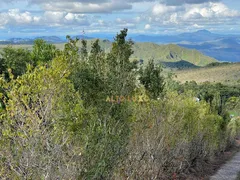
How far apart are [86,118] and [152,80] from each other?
19.4ft

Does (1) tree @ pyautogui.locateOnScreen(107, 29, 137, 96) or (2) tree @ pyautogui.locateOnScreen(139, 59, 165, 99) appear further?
(2) tree @ pyautogui.locateOnScreen(139, 59, 165, 99)

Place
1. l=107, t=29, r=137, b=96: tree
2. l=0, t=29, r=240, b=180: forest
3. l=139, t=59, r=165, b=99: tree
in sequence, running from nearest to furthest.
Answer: l=0, t=29, r=240, b=180: forest
l=107, t=29, r=137, b=96: tree
l=139, t=59, r=165, b=99: tree

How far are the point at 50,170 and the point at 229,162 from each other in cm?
2451

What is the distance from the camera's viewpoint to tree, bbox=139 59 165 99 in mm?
13836

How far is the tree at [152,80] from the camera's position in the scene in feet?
45.4

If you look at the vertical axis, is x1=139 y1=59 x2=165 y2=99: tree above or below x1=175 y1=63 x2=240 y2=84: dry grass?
above

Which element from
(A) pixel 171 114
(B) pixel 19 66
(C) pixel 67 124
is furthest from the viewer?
(B) pixel 19 66

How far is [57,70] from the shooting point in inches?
285

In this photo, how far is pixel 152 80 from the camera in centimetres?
1387

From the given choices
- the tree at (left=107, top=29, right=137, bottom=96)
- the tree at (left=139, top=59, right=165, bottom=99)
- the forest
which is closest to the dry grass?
the tree at (left=139, top=59, right=165, bottom=99)

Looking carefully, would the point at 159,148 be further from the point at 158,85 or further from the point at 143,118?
the point at 158,85

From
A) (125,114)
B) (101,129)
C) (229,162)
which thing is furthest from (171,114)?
(229,162)

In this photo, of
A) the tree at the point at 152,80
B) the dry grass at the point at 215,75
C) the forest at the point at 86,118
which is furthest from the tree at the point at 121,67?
the dry grass at the point at 215,75

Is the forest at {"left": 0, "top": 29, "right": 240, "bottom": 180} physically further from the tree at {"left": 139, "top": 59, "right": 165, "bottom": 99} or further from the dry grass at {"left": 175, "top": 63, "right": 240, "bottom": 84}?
the dry grass at {"left": 175, "top": 63, "right": 240, "bottom": 84}
